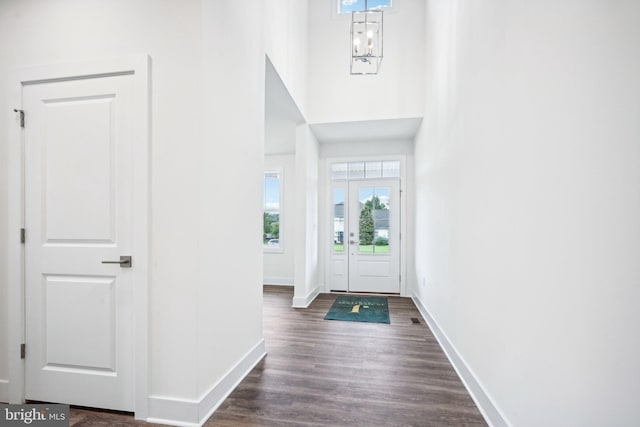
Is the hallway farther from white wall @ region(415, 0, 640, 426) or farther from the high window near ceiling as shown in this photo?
the high window near ceiling

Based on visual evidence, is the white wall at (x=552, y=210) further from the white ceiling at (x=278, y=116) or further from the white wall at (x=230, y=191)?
the white ceiling at (x=278, y=116)

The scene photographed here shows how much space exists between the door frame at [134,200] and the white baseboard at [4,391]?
4 cm

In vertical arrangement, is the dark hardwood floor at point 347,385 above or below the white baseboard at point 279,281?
above

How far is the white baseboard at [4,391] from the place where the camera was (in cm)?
204

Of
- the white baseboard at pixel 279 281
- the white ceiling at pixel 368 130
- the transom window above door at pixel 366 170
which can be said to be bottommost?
the white baseboard at pixel 279 281

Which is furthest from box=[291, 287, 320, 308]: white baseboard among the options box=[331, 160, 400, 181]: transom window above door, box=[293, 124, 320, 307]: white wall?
box=[331, 160, 400, 181]: transom window above door

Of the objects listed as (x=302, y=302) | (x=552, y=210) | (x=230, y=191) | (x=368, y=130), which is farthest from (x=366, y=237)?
(x=552, y=210)

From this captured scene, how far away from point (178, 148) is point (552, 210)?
6.37 feet

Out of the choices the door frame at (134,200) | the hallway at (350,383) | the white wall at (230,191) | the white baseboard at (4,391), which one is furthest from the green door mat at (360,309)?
the white baseboard at (4,391)

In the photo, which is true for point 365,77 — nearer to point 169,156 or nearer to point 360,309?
point 360,309

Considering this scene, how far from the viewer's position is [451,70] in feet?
9.23

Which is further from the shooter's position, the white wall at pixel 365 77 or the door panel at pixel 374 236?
the door panel at pixel 374 236

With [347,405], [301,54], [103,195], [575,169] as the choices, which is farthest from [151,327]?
[301,54]

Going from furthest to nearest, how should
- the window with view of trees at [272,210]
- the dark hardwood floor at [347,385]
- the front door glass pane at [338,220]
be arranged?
the window with view of trees at [272,210] → the front door glass pane at [338,220] → the dark hardwood floor at [347,385]
